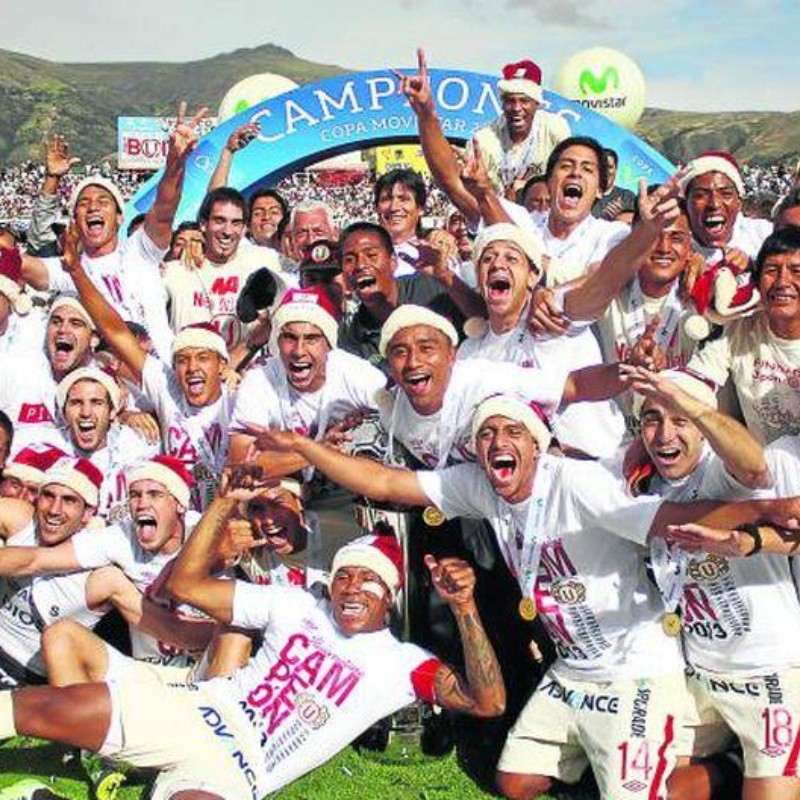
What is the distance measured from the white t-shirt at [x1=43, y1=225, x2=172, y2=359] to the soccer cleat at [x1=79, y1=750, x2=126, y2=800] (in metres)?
2.85

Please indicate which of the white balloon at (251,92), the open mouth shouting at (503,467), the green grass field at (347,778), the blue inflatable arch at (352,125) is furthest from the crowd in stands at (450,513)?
the white balloon at (251,92)

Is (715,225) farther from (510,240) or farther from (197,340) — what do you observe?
(197,340)

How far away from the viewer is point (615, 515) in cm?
404

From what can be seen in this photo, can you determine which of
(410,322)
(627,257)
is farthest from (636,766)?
(627,257)

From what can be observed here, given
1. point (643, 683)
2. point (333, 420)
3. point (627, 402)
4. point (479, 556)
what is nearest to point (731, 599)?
point (643, 683)

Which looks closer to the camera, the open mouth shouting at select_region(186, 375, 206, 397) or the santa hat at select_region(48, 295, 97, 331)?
the open mouth shouting at select_region(186, 375, 206, 397)

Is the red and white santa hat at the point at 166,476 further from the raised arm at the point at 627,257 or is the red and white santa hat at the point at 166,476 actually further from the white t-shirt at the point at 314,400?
the raised arm at the point at 627,257

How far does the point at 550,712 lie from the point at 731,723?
71cm

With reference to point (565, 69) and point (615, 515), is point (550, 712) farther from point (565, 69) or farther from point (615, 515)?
point (565, 69)

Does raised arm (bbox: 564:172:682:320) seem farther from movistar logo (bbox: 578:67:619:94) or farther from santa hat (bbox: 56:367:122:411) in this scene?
movistar logo (bbox: 578:67:619:94)

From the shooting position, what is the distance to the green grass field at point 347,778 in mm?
4559

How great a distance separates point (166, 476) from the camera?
16.2ft

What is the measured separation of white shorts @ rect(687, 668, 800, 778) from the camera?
4020 mm

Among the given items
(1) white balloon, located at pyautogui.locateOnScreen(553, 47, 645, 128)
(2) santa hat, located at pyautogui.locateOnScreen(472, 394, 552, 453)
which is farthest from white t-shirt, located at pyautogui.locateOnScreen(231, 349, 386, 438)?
(1) white balloon, located at pyautogui.locateOnScreen(553, 47, 645, 128)
